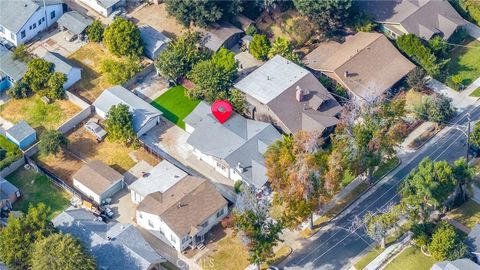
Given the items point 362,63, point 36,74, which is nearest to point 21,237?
point 36,74

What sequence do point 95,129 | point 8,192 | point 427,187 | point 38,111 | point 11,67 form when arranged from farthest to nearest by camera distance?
point 11,67 < point 38,111 < point 95,129 < point 8,192 < point 427,187

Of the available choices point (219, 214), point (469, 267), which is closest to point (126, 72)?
point (219, 214)

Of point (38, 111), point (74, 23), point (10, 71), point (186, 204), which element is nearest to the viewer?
point (186, 204)

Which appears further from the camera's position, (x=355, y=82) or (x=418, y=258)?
(x=355, y=82)

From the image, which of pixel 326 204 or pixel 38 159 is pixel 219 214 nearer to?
pixel 326 204

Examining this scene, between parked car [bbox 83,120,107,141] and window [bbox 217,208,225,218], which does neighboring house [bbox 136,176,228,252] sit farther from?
parked car [bbox 83,120,107,141]

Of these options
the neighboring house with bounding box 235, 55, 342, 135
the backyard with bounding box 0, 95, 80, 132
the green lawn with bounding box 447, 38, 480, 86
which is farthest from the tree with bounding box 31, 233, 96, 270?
the green lawn with bounding box 447, 38, 480, 86

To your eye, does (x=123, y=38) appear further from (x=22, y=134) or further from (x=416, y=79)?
(x=416, y=79)
